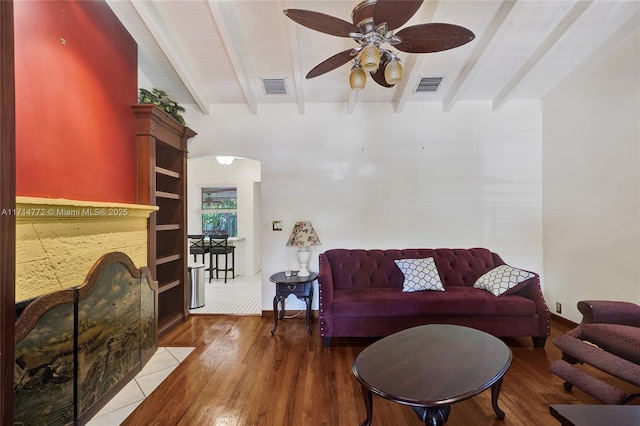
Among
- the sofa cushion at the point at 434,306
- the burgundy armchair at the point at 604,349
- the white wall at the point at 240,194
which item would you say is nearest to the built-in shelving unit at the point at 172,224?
the sofa cushion at the point at 434,306

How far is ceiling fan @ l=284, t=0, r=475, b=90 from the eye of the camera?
5.09 feet

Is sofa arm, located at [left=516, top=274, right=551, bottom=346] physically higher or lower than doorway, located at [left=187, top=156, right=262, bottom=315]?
lower

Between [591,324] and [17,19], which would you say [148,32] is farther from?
[591,324]

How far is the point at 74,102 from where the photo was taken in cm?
204

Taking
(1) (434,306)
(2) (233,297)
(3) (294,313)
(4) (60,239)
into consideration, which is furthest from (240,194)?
(1) (434,306)

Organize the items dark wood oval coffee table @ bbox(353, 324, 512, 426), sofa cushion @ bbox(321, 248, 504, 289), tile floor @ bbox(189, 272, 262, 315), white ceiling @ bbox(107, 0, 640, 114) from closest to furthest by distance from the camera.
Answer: dark wood oval coffee table @ bbox(353, 324, 512, 426) < white ceiling @ bbox(107, 0, 640, 114) < sofa cushion @ bbox(321, 248, 504, 289) < tile floor @ bbox(189, 272, 262, 315)

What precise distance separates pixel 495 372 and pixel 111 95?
3.56 meters

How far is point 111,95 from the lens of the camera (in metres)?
2.46

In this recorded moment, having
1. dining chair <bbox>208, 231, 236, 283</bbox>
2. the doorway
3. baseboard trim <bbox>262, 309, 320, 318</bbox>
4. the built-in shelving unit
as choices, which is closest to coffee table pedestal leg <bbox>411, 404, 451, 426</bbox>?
baseboard trim <bbox>262, 309, 320, 318</bbox>

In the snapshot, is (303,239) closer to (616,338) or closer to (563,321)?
(616,338)

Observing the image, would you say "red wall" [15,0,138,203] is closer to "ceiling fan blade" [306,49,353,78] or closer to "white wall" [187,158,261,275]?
"ceiling fan blade" [306,49,353,78]

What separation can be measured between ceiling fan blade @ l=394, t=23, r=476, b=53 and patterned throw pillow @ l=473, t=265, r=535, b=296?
238 centimetres

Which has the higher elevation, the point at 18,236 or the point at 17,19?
the point at 17,19

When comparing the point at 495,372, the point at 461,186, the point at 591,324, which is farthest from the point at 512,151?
the point at 495,372
